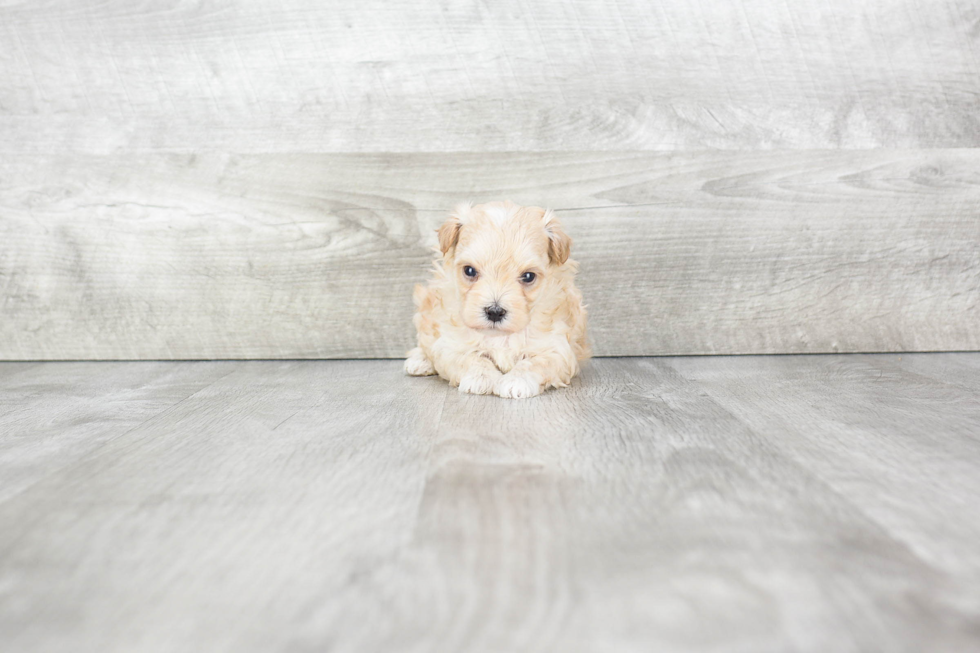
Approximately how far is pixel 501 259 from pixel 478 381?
0.24 meters

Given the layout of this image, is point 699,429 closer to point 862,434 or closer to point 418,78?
point 862,434

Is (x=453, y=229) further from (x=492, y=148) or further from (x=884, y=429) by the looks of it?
(x=884, y=429)

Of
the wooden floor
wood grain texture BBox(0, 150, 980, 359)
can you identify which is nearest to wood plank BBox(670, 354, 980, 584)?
the wooden floor

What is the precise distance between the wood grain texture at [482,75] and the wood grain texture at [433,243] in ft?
0.22

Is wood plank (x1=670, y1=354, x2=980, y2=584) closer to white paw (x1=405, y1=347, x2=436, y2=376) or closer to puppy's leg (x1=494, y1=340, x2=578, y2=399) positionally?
puppy's leg (x1=494, y1=340, x2=578, y2=399)

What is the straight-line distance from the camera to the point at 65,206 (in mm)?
1686

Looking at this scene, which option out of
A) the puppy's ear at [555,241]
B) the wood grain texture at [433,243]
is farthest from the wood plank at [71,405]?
the puppy's ear at [555,241]

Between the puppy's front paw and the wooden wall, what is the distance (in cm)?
48

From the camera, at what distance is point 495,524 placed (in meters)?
0.68

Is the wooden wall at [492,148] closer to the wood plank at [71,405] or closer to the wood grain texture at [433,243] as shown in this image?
the wood grain texture at [433,243]

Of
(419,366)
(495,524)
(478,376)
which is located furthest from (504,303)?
(495,524)

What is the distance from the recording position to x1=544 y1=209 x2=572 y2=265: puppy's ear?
1.33 meters

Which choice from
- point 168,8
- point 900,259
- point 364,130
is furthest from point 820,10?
point 168,8

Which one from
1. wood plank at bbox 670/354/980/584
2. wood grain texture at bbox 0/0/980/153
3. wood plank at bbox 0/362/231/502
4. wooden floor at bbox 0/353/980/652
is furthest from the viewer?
wood grain texture at bbox 0/0/980/153
